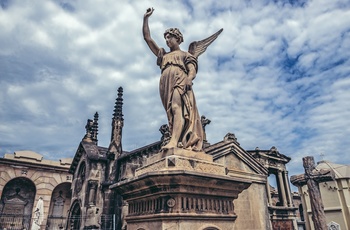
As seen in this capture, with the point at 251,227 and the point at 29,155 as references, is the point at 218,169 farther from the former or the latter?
the point at 29,155

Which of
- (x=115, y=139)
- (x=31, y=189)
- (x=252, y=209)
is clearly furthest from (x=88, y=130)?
(x=252, y=209)

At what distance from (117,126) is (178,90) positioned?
57.4ft

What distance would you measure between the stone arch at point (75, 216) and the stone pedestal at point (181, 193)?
18.9 m

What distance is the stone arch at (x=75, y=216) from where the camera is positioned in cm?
2065

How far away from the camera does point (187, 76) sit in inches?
173

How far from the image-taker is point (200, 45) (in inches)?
198

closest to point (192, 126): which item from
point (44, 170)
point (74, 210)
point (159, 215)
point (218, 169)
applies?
point (218, 169)

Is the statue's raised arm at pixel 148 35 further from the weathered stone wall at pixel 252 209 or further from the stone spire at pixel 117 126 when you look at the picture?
the stone spire at pixel 117 126

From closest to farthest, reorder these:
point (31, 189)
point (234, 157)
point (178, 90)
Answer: point (178, 90)
point (234, 157)
point (31, 189)

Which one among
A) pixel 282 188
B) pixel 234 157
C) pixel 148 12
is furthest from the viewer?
pixel 282 188

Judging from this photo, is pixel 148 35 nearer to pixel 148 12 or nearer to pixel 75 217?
pixel 148 12

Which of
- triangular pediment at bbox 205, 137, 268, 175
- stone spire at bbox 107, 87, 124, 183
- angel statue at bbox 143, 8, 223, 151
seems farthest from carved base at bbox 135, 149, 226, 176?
stone spire at bbox 107, 87, 124, 183

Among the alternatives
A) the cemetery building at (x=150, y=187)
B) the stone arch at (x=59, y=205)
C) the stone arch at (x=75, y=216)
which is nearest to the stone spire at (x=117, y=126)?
the cemetery building at (x=150, y=187)

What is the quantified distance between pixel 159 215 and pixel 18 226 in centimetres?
2967
